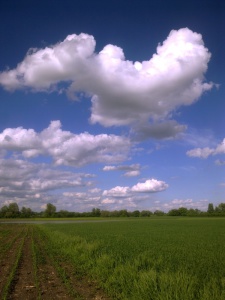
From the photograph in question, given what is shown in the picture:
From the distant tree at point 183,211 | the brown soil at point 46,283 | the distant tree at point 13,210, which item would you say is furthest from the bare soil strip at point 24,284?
the distant tree at point 183,211

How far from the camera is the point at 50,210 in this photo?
188 m

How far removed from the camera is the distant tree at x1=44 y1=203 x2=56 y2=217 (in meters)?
186

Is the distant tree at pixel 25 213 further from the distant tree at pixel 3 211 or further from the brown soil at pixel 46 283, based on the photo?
the brown soil at pixel 46 283

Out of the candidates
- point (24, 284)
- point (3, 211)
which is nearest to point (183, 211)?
point (3, 211)

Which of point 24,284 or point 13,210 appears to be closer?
point 24,284

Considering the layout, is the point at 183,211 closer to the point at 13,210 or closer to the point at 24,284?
the point at 13,210

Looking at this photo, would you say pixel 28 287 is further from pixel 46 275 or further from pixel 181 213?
pixel 181 213

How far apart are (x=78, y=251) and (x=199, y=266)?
9065 mm

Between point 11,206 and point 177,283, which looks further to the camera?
point 11,206

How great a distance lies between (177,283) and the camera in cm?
909

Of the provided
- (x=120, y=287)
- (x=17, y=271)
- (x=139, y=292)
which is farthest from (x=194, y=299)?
(x=17, y=271)

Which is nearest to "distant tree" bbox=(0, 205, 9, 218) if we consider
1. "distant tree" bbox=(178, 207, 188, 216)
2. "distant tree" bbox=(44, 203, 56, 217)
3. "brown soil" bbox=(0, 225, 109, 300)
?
"distant tree" bbox=(44, 203, 56, 217)

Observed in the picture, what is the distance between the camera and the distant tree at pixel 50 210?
186 metres

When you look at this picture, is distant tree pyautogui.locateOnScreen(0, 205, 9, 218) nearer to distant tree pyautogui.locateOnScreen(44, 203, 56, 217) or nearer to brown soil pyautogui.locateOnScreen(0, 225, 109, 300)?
distant tree pyautogui.locateOnScreen(44, 203, 56, 217)
